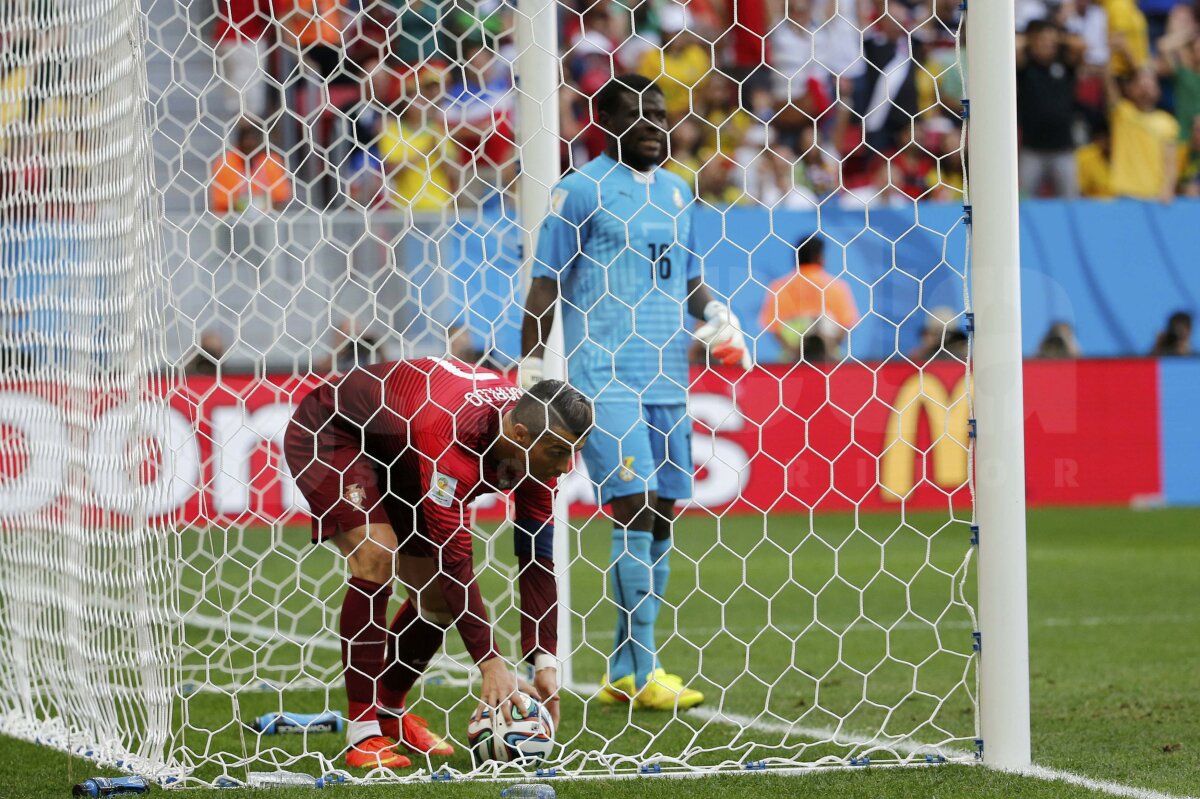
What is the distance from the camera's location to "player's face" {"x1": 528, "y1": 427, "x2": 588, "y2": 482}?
403 centimetres

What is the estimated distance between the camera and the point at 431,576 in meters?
4.61

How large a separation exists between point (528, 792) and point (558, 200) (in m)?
2.31

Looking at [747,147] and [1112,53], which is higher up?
[1112,53]

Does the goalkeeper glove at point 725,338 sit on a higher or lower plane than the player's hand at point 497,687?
higher

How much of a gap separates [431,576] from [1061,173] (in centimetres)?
1063

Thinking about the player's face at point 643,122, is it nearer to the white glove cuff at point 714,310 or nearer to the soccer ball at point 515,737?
the white glove cuff at point 714,310

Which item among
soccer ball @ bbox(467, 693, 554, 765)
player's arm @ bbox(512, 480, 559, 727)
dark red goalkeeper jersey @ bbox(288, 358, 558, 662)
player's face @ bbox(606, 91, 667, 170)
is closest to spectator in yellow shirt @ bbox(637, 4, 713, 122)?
player's face @ bbox(606, 91, 667, 170)

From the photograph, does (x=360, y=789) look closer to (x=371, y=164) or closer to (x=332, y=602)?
(x=332, y=602)

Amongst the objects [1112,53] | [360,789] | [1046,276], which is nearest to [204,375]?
[1046,276]

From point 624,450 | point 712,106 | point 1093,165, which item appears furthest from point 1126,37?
point 624,450

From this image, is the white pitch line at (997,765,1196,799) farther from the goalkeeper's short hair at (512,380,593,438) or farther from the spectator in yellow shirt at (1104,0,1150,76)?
Result: the spectator in yellow shirt at (1104,0,1150,76)

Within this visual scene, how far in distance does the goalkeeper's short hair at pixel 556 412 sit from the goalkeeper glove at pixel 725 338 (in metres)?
1.12

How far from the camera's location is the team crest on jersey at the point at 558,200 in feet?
17.6

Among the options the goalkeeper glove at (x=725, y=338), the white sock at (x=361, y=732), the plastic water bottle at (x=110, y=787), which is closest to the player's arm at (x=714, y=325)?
the goalkeeper glove at (x=725, y=338)
